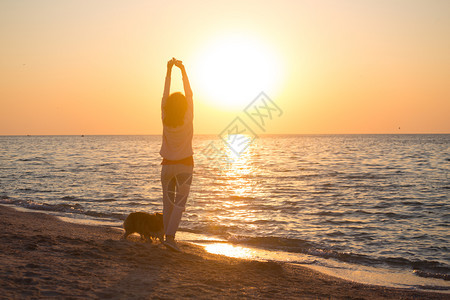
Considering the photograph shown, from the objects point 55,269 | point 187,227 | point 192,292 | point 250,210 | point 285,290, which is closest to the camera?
point 192,292

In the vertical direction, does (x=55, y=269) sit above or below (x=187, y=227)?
above

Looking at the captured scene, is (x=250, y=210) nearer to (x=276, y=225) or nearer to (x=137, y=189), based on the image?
(x=276, y=225)

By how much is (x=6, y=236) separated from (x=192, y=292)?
11.7ft

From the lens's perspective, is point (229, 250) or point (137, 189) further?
point (137, 189)

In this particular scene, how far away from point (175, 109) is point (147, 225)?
246 centimetres

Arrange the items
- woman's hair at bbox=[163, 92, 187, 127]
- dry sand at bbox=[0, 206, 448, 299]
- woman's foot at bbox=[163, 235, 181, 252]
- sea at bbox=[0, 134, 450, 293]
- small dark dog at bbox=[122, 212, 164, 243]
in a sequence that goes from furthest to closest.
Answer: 1. sea at bbox=[0, 134, 450, 293]
2. small dark dog at bbox=[122, 212, 164, 243]
3. woman's foot at bbox=[163, 235, 181, 252]
4. woman's hair at bbox=[163, 92, 187, 127]
5. dry sand at bbox=[0, 206, 448, 299]

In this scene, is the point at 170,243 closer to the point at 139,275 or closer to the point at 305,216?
the point at 139,275

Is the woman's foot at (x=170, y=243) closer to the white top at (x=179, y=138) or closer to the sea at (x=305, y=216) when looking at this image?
the white top at (x=179, y=138)

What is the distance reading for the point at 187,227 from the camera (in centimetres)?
1062

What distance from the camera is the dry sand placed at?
4.15 metres

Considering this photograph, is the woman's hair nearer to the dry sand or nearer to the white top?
the white top

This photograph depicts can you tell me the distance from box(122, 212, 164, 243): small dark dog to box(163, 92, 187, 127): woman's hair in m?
2.11

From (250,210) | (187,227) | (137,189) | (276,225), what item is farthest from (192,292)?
(137,189)

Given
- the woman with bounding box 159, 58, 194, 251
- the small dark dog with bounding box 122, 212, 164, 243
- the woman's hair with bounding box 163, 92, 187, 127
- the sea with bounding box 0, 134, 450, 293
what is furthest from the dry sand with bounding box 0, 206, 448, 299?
the woman's hair with bounding box 163, 92, 187, 127
